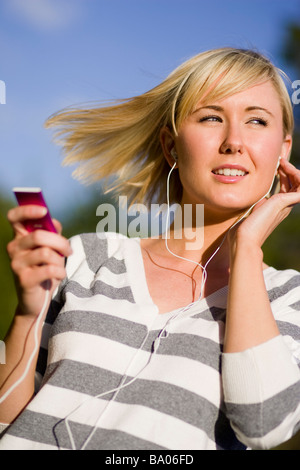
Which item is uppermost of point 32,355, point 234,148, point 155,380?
point 234,148

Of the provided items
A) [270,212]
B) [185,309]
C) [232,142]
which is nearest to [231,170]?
[232,142]

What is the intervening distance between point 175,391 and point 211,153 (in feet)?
3.37

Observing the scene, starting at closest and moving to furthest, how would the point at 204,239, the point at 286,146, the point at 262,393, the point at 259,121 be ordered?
the point at 262,393
the point at 259,121
the point at 204,239
the point at 286,146

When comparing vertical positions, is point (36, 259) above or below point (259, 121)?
below

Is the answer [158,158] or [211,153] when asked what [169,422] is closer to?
[211,153]

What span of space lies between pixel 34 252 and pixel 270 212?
1.08 meters

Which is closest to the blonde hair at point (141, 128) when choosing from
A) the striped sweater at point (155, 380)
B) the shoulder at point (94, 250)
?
the shoulder at point (94, 250)

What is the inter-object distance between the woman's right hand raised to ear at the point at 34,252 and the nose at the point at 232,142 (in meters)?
0.90

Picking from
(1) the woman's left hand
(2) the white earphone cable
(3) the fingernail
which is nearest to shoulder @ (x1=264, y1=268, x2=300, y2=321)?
(1) the woman's left hand

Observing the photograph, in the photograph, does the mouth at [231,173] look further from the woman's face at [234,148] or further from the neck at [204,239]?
the neck at [204,239]

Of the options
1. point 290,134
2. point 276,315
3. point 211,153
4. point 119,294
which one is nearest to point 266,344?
point 276,315

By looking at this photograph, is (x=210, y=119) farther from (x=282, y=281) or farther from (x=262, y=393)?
(x=262, y=393)

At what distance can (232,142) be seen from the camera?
235cm

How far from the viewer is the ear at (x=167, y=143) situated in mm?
2834
